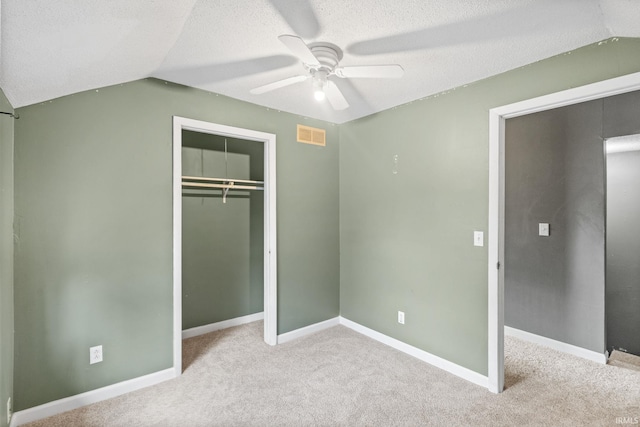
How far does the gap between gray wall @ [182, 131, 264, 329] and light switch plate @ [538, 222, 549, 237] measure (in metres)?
3.17

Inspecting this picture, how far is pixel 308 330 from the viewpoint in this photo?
337 cm

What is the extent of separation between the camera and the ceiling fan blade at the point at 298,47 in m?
1.39

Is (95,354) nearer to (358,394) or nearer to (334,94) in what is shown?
(358,394)

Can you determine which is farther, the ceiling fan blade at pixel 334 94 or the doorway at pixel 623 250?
the doorway at pixel 623 250

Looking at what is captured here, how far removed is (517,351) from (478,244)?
1.41 metres

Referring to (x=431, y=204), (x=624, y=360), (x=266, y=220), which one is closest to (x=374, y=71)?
(x=431, y=204)

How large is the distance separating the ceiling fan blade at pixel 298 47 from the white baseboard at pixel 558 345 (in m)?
3.46

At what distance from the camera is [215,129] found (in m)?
2.69

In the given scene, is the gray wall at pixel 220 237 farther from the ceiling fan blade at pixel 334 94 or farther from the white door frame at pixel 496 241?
the white door frame at pixel 496 241

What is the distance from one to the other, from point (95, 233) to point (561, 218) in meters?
4.13

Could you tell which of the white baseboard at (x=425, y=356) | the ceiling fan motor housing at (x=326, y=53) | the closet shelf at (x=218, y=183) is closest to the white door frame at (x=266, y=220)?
the closet shelf at (x=218, y=183)

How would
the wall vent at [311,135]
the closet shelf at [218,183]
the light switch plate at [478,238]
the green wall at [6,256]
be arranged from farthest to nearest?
the wall vent at [311,135], the closet shelf at [218,183], the light switch plate at [478,238], the green wall at [6,256]

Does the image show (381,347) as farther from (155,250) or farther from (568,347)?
(155,250)

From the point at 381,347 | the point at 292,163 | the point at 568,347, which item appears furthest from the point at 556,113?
the point at 381,347
